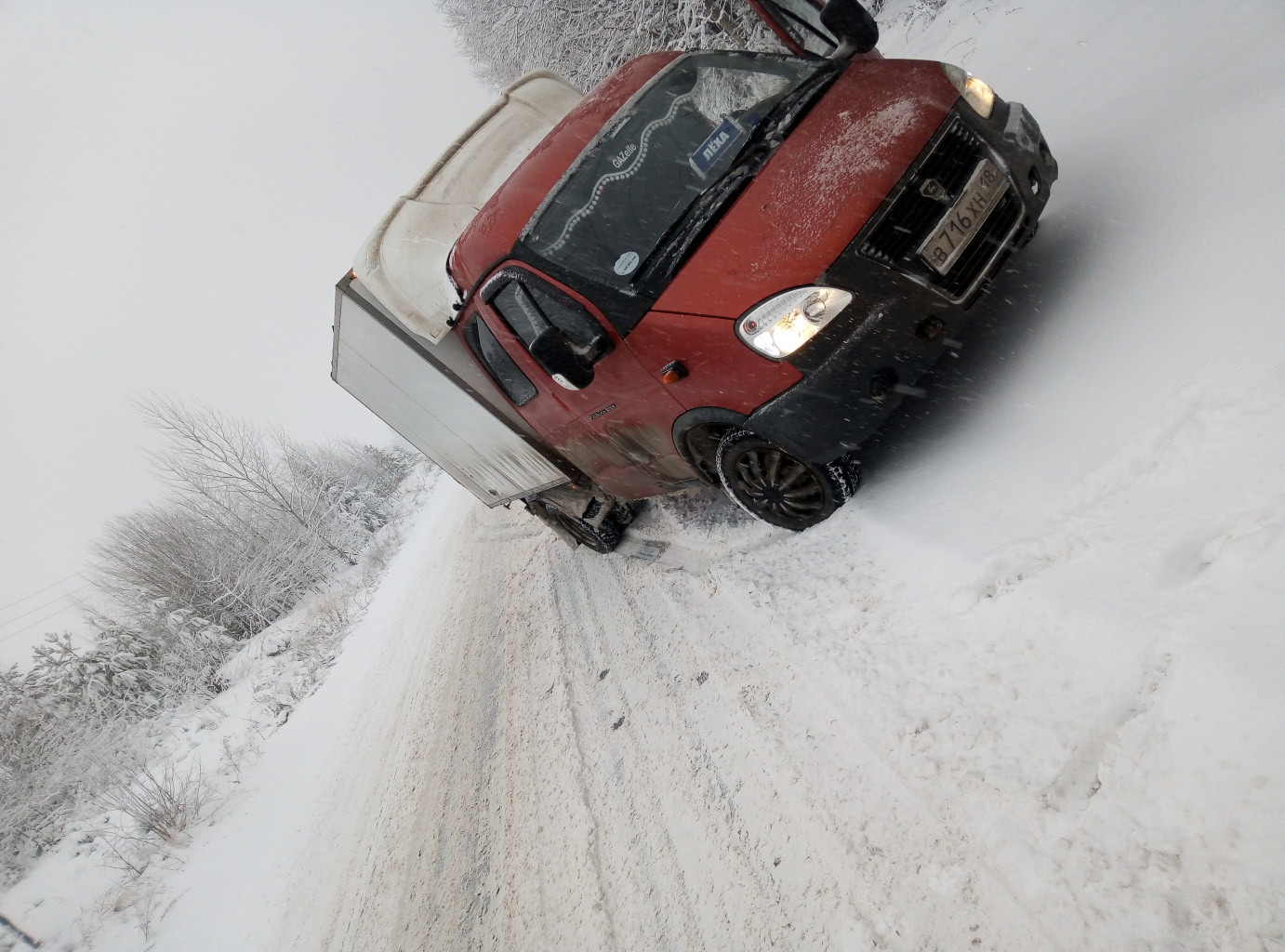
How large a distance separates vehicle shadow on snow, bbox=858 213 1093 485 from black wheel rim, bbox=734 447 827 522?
0.51 m

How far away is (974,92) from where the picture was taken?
126 inches

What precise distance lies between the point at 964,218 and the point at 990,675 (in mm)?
1972

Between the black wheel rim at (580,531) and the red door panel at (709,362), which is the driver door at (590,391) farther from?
the black wheel rim at (580,531)

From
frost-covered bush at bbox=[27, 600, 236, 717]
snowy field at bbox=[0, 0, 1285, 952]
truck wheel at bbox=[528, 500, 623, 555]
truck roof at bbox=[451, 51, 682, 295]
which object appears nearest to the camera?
snowy field at bbox=[0, 0, 1285, 952]

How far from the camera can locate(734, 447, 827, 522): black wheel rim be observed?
135 inches

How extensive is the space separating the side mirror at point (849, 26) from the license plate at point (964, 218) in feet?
3.86

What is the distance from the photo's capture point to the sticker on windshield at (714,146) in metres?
3.43

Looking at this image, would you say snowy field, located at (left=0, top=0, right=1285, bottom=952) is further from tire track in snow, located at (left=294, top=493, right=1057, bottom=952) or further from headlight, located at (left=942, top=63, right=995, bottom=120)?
headlight, located at (left=942, top=63, right=995, bottom=120)

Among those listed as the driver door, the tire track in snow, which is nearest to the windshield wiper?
the driver door

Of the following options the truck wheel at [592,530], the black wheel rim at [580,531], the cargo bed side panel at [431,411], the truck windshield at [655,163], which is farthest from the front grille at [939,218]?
the black wheel rim at [580,531]

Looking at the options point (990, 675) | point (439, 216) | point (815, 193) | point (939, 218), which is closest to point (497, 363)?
point (439, 216)

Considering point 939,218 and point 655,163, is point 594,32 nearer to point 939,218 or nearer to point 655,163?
point 655,163

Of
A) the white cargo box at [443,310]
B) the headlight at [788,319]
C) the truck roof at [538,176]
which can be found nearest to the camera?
the headlight at [788,319]

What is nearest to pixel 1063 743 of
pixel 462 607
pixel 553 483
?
pixel 553 483
